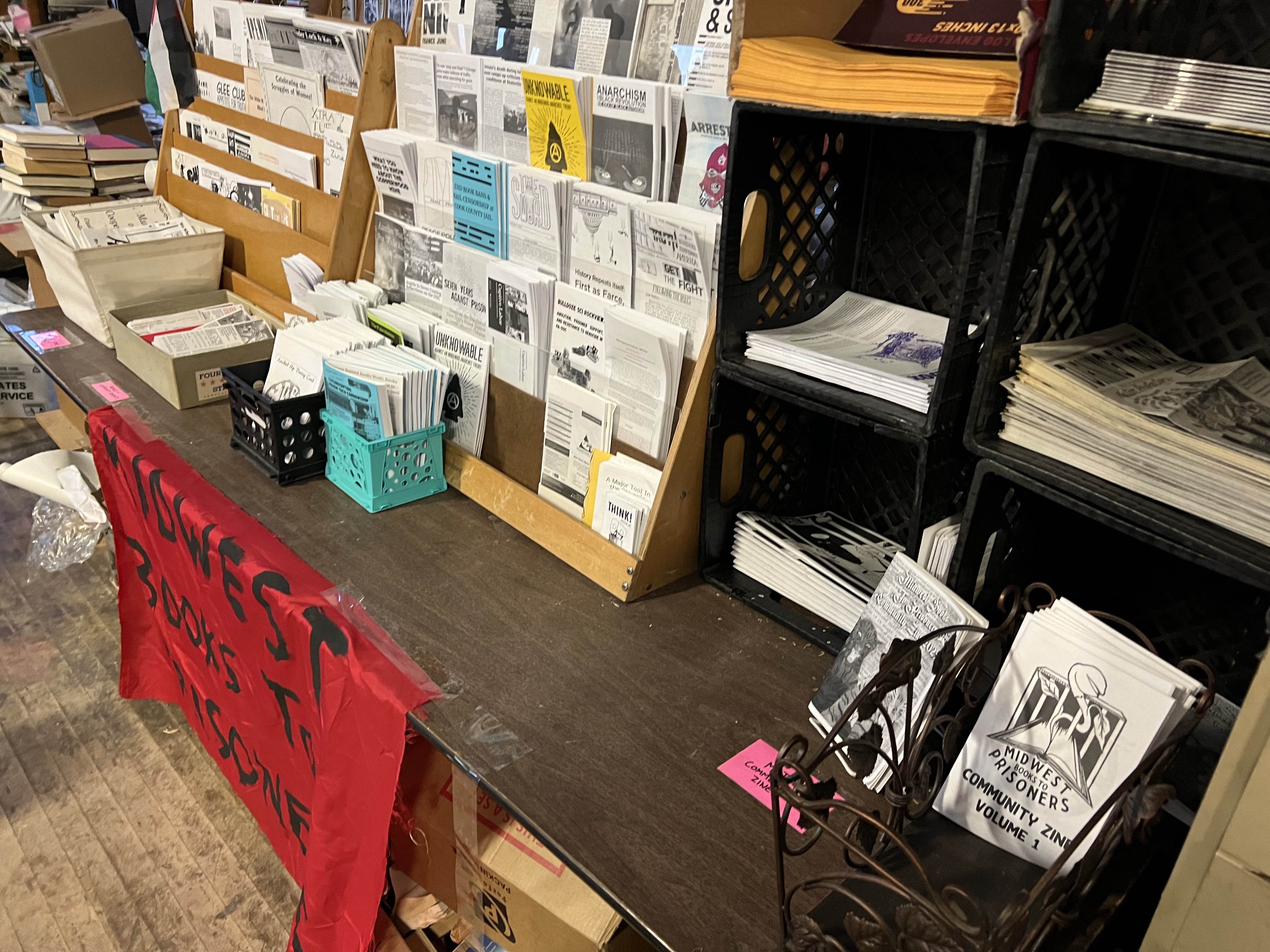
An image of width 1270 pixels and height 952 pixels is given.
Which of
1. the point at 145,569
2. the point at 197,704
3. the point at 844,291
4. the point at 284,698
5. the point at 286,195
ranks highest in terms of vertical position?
the point at 844,291

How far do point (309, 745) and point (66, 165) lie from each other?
2217mm

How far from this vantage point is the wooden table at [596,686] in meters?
0.92

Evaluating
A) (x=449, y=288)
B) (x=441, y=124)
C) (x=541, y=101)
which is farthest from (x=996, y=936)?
(x=441, y=124)

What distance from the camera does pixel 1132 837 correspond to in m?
0.77

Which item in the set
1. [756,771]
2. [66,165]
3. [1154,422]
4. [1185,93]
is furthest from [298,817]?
[66,165]

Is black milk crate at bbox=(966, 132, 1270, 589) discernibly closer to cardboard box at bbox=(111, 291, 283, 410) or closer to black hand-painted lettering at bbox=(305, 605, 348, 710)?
black hand-painted lettering at bbox=(305, 605, 348, 710)

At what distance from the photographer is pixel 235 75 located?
222 centimetres

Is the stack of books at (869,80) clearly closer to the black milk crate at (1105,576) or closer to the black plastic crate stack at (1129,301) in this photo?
the black plastic crate stack at (1129,301)

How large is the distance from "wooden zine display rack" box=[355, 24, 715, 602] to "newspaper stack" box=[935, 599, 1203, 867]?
523 mm

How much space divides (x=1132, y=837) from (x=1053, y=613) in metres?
0.21

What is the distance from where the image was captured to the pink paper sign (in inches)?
39.8

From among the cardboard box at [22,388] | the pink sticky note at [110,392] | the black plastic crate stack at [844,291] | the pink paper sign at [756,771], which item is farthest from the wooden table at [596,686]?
the cardboard box at [22,388]

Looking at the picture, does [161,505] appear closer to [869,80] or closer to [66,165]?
[869,80]

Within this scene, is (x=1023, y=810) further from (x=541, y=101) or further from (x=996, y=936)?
(x=541, y=101)
